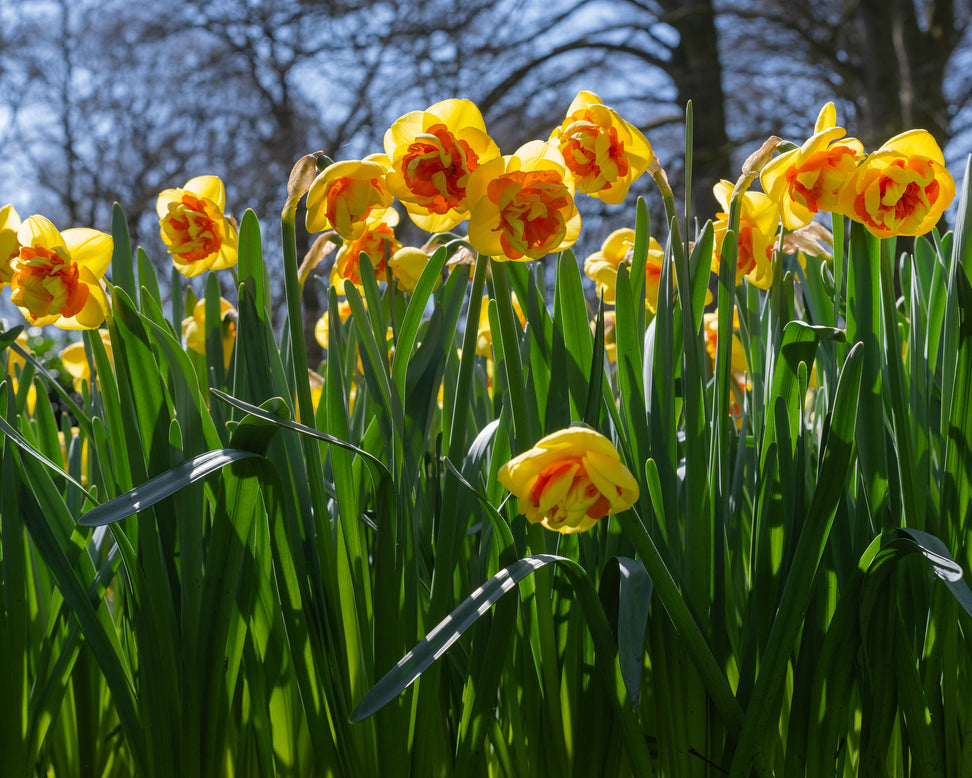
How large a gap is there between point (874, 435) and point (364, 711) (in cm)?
62

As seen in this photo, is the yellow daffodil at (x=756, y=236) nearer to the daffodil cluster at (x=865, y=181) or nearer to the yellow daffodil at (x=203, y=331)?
the daffodil cluster at (x=865, y=181)

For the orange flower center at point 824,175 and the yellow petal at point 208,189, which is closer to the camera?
the orange flower center at point 824,175

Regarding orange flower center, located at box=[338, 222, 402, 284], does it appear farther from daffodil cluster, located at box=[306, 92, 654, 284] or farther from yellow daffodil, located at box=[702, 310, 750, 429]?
yellow daffodil, located at box=[702, 310, 750, 429]

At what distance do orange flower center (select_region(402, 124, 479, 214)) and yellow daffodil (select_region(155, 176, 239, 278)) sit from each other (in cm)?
36

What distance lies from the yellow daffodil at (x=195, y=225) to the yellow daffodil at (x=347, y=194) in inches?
10.6

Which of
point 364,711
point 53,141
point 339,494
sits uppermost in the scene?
point 53,141

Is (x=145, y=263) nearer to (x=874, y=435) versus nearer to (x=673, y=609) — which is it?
(x=673, y=609)

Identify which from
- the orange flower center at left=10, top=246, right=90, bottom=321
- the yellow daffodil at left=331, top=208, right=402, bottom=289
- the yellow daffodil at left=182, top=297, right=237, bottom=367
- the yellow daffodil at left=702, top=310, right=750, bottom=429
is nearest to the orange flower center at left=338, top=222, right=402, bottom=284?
the yellow daffodil at left=331, top=208, right=402, bottom=289

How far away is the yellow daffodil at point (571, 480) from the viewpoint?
670 mm

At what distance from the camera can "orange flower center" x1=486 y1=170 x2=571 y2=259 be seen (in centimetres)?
78

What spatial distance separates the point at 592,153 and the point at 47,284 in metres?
0.58

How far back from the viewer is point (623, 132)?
2.86 ft

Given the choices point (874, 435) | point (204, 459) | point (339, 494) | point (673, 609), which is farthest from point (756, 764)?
point (204, 459)

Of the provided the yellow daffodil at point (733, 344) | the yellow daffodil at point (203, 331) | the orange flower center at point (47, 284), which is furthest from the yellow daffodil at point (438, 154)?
the yellow daffodil at point (733, 344)
